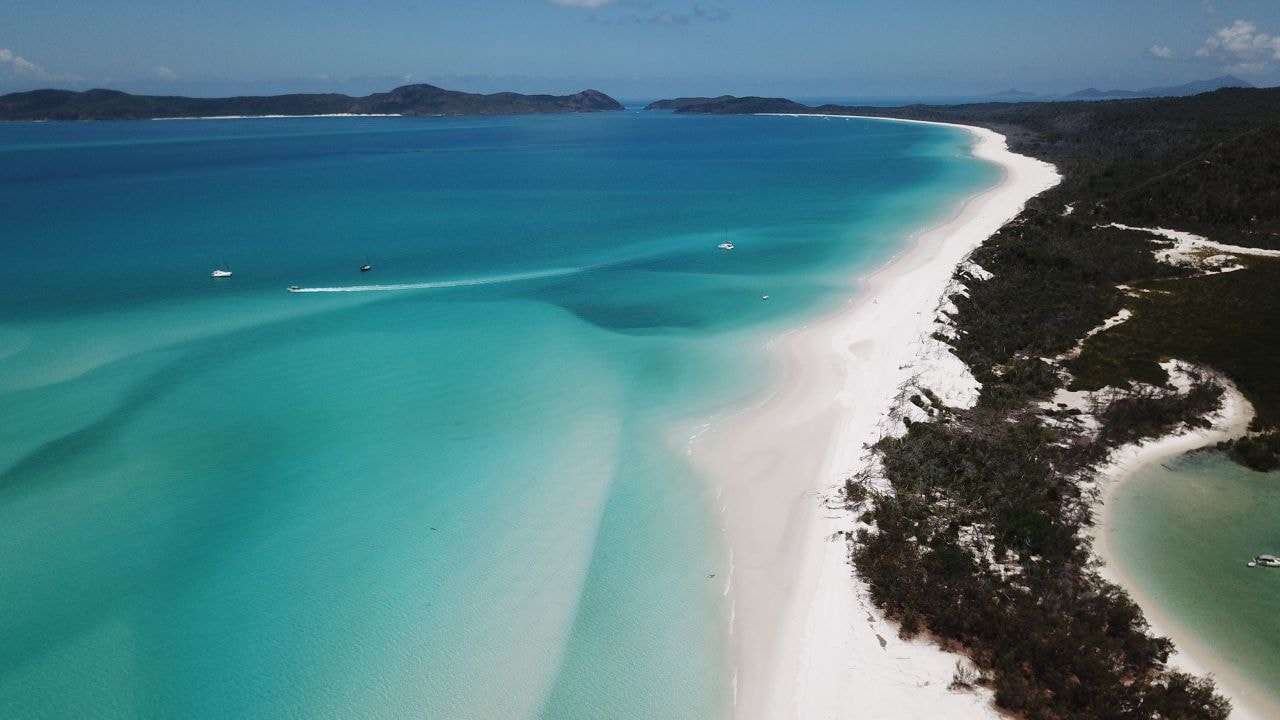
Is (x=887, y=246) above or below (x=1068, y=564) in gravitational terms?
above

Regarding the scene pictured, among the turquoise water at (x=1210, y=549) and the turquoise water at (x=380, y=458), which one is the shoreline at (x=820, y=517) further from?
the turquoise water at (x=1210, y=549)

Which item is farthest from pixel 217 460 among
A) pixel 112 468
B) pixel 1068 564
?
pixel 1068 564

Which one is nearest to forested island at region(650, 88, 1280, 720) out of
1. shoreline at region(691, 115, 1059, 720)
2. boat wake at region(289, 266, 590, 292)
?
shoreline at region(691, 115, 1059, 720)

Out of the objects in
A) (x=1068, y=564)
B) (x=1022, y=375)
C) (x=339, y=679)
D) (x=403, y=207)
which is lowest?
(x=339, y=679)

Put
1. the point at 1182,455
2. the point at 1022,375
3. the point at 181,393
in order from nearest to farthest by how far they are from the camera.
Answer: the point at 1182,455, the point at 1022,375, the point at 181,393

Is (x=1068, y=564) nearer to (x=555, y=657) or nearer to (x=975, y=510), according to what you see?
(x=975, y=510)

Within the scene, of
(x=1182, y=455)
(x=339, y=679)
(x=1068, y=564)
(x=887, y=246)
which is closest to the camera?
(x=339, y=679)

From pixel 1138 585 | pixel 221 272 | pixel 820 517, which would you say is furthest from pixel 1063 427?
pixel 221 272
